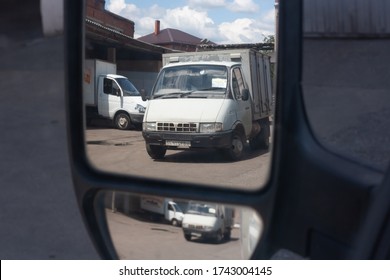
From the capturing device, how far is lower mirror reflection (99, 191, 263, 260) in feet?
9.37

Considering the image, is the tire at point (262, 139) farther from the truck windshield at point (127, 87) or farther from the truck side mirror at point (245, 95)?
the truck windshield at point (127, 87)

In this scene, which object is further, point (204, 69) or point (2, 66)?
point (2, 66)

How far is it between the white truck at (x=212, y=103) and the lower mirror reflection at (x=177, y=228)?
0.26 meters

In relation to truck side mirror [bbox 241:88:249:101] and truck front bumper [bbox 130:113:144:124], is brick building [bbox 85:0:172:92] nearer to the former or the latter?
truck front bumper [bbox 130:113:144:124]

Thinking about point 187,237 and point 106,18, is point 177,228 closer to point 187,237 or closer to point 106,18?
point 187,237

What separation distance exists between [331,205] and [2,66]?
611 centimetres

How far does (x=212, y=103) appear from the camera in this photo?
2.95 m

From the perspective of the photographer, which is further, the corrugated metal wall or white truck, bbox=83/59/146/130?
the corrugated metal wall

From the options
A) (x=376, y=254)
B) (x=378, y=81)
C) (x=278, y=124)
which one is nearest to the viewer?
(x=376, y=254)

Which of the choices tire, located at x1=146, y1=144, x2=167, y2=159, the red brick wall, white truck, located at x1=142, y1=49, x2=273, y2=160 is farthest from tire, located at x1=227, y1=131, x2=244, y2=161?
the red brick wall

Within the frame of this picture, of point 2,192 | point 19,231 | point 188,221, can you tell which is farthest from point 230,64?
point 2,192

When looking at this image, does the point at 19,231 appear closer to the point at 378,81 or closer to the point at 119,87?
the point at 119,87

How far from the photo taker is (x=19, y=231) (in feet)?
16.7

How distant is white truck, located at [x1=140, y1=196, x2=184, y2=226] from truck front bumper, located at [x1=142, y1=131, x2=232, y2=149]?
0.25 metres
